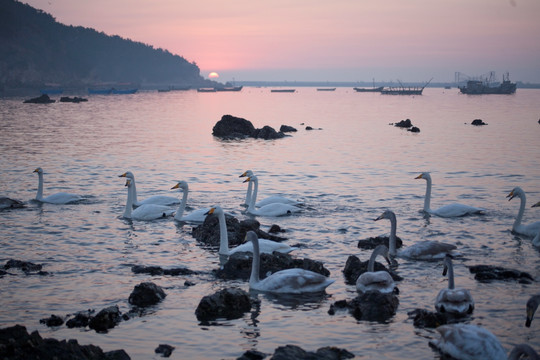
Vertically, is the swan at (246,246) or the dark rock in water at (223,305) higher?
the swan at (246,246)

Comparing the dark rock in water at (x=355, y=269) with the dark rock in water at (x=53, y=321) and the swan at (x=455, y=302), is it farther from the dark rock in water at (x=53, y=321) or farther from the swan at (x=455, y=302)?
the dark rock in water at (x=53, y=321)

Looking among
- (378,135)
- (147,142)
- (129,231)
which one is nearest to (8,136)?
(147,142)

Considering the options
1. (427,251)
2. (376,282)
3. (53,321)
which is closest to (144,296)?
(53,321)

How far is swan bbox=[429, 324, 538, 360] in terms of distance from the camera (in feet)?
25.5

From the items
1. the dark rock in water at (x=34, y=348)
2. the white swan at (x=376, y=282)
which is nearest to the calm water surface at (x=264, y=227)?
the white swan at (x=376, y=282)

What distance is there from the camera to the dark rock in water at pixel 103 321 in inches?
366

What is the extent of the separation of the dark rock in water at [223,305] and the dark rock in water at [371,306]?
54.6 inches

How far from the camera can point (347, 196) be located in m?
21.1

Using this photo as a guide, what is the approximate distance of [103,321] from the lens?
935cm

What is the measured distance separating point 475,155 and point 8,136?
27879 mm

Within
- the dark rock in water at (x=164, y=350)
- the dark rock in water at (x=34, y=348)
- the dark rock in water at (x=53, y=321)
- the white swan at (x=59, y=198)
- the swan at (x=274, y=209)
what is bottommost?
the dark rock in water at (x=164, y=350)

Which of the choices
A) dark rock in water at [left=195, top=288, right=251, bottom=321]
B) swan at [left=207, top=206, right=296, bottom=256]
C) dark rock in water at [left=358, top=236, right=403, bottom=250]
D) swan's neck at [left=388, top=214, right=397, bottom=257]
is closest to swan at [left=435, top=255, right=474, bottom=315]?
dark rock in water at [left=195, top=288, right=251, bottom=321]

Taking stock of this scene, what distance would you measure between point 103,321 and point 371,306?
4046 mm

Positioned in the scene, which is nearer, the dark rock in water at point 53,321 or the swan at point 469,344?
the swan at point 469,344
